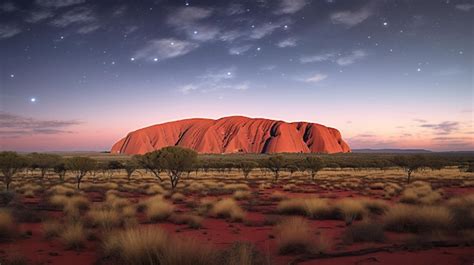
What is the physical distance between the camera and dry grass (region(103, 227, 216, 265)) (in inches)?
239

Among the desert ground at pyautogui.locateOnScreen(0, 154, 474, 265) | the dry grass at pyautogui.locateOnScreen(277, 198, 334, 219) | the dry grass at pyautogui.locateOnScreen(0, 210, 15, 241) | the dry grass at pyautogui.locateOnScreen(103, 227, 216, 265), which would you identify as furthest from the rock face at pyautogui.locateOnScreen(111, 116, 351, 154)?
the dry grass at pyautogui.locateOnScreen(103, 227, 216, 265)

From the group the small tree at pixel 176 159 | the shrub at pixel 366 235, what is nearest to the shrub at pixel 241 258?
the shrub at pixel 366 235

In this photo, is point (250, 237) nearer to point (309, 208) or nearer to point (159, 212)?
point (159, 212)

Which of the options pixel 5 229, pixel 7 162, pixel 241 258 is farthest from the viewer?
pixel 7 162

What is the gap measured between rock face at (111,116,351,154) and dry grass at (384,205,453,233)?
138592 millimetres

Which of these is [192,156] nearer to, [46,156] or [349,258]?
[349,258]

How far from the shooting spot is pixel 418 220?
12.0 metres

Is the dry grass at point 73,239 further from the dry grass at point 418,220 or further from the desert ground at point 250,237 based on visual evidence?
the dry grass at point 418,220

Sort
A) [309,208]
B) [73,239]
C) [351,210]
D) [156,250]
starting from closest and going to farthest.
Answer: [156,250], [73,239], [351,210], [309,208]

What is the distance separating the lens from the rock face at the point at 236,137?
156375 mm

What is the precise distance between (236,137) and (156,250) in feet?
503

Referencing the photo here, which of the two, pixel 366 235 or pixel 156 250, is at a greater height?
pixel 156 250

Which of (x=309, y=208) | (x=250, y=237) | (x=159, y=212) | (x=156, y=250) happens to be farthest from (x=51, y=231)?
(x=309, y=208)

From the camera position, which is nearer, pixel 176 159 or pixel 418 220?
pixel 418 220
